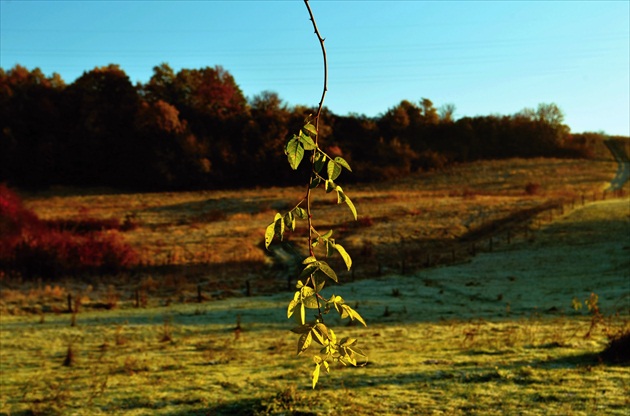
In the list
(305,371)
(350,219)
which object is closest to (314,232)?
(305,371)

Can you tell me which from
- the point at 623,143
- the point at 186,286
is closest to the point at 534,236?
the point at 186,286

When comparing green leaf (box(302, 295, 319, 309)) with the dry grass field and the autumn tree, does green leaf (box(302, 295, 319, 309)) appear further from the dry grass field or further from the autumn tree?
the autumn tree

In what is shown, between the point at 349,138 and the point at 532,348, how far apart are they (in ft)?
157

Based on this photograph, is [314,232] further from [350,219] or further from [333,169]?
[350,219]

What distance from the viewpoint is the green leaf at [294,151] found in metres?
1.06

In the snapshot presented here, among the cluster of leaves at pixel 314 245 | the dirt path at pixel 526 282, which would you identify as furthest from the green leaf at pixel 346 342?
the dirt path at pixel 526 282

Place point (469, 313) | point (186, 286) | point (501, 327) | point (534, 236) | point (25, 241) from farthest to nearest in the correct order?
1. point (534, 236)
2. point (25, 241)
3. point (186, 286)
4. point (469, 313)
5. point (501, 327)

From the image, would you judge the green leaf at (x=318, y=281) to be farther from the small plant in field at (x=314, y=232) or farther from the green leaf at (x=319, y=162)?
the green leaf at (x=319, y=162)

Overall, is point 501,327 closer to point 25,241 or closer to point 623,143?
A: point 25,241

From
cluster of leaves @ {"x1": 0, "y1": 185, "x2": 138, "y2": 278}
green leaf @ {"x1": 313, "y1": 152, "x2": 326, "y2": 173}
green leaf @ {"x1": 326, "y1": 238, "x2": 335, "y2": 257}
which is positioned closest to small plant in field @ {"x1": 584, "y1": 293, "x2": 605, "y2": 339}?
green leaf @ {"x1": 326, "y1": 238, "x2": 335, "y2": 257}

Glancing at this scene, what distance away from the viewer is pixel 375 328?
Result: 11.1 meters

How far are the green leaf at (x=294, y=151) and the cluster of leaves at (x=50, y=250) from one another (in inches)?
906

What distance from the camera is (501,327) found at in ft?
35.0

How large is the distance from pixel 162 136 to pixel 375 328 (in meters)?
45.2
